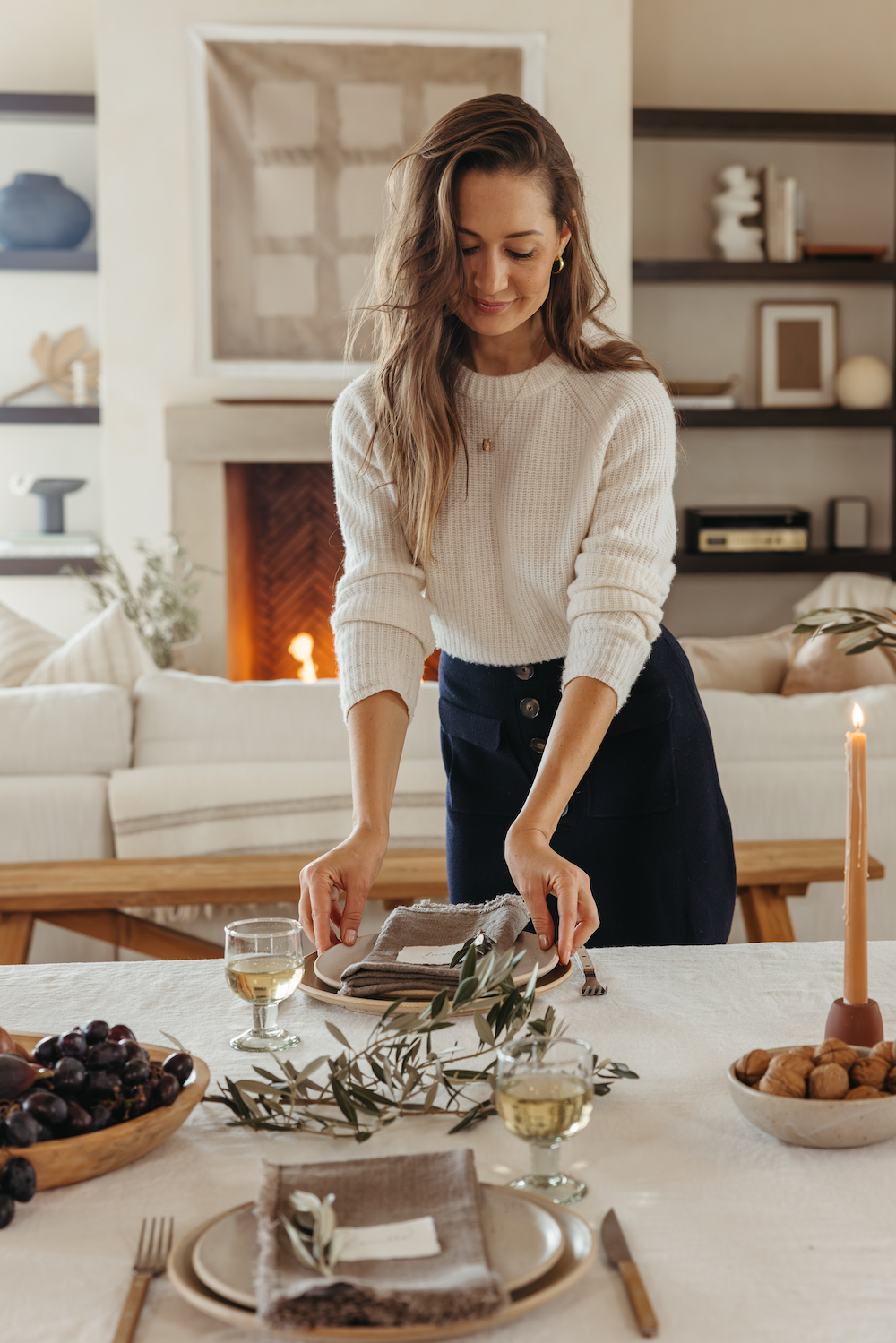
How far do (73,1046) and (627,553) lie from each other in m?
0.76

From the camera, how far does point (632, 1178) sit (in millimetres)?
787

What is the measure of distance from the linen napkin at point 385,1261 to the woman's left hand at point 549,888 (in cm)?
35

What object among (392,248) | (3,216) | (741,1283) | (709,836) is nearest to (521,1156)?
(741,1283)

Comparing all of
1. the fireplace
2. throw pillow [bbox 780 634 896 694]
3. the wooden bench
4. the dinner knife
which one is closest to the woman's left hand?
the dinner knife

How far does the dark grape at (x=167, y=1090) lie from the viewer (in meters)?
0.82

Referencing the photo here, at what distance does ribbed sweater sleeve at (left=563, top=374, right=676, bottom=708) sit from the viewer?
1.31m

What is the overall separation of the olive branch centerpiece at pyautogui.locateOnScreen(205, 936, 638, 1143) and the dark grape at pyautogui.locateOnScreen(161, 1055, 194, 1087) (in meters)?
0.02

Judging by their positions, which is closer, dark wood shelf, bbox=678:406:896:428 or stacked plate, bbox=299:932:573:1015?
stacked plate, bbox=299:932:573:1015

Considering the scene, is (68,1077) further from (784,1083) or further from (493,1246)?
(784,1083)

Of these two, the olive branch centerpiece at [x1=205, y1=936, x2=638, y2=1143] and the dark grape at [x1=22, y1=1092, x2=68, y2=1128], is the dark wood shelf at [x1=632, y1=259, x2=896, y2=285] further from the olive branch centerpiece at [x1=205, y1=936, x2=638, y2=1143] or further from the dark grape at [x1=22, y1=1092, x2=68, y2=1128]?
the dark grape at [x1=22, y1=1092, x2=68, y2=1128]

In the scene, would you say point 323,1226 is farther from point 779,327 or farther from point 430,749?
point 779,327

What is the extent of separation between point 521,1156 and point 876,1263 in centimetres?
23

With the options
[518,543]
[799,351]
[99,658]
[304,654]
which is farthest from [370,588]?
[799,351]

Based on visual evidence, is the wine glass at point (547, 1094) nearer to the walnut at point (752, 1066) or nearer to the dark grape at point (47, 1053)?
the walnut at point (752, 1066)
